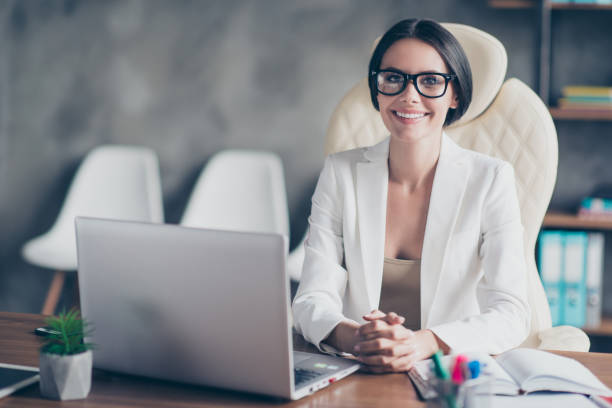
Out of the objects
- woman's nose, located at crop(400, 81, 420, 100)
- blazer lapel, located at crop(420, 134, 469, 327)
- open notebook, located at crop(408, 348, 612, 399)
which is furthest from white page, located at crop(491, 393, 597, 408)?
woman's nose, located at crop(400, 81, 420, 100)

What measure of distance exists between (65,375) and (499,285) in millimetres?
958

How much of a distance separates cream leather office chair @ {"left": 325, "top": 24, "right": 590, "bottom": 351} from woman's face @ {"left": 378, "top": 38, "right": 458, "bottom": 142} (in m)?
0.20

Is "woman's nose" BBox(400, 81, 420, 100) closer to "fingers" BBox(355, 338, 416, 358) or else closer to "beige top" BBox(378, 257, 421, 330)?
"beige top" BBox(378, 257, 421, 330)

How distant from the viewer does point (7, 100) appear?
157 inches

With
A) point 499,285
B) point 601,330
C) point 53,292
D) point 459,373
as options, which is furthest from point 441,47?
point 53,292

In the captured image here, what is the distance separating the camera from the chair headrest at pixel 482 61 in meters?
1.89

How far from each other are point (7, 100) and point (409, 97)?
3.00 meters

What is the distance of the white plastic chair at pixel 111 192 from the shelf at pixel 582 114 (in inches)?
77.8

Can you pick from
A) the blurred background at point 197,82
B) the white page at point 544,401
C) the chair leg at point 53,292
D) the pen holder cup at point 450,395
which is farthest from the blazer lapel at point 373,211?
the chair leg at point 53,292

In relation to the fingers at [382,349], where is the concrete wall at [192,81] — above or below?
above

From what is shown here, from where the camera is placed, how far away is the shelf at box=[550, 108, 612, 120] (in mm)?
3015

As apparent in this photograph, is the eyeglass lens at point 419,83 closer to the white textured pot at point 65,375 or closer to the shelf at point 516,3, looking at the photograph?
the white textured pot at point 65,375

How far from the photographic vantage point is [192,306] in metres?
→ 1.09

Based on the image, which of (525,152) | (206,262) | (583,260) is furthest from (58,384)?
(583,260)
